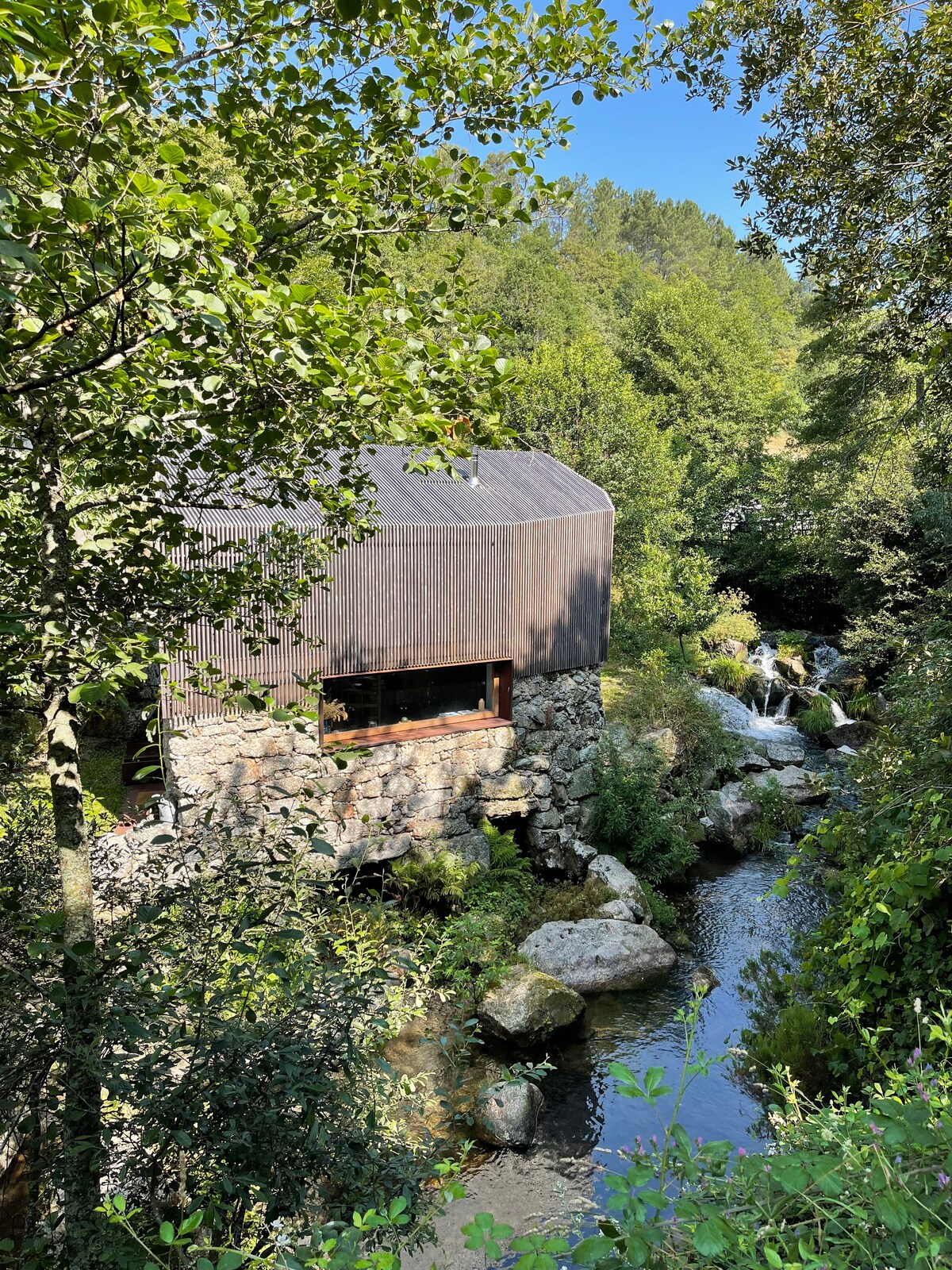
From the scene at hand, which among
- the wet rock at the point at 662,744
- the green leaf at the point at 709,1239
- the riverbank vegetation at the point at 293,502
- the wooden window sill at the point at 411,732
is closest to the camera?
the green leaf at the point at 709,1239

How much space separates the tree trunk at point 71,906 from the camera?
2527 mm

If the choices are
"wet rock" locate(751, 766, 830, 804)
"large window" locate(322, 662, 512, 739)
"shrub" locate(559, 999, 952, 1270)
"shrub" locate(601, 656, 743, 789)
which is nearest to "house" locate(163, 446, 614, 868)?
"large window" locate(322, 662, 512, 739)

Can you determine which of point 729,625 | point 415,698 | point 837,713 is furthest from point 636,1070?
point 729,625

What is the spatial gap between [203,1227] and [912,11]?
7092 millimetres

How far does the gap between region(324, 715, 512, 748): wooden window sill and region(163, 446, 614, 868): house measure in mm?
25

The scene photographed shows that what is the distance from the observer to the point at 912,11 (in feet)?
15.4

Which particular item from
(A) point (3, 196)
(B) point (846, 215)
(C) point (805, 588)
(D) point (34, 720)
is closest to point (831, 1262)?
(A) point (3, 196)

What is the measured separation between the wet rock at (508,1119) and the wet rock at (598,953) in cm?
197

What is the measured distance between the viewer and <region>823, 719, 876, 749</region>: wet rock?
15820mm

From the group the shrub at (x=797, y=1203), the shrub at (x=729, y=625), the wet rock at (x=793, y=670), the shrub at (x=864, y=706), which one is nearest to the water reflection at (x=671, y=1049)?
the shrub at (x=797, y=1203)

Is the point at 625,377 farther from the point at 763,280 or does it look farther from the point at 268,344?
the point at 763,280

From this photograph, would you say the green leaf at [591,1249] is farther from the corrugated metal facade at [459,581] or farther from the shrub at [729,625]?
the shrub at [729,625]

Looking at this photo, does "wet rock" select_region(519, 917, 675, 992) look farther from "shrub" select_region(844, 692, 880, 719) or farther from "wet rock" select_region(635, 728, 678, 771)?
"shrub" select_region(844, 692, 880, 719)

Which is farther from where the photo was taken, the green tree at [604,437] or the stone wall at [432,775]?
the green tree at [604,437]
